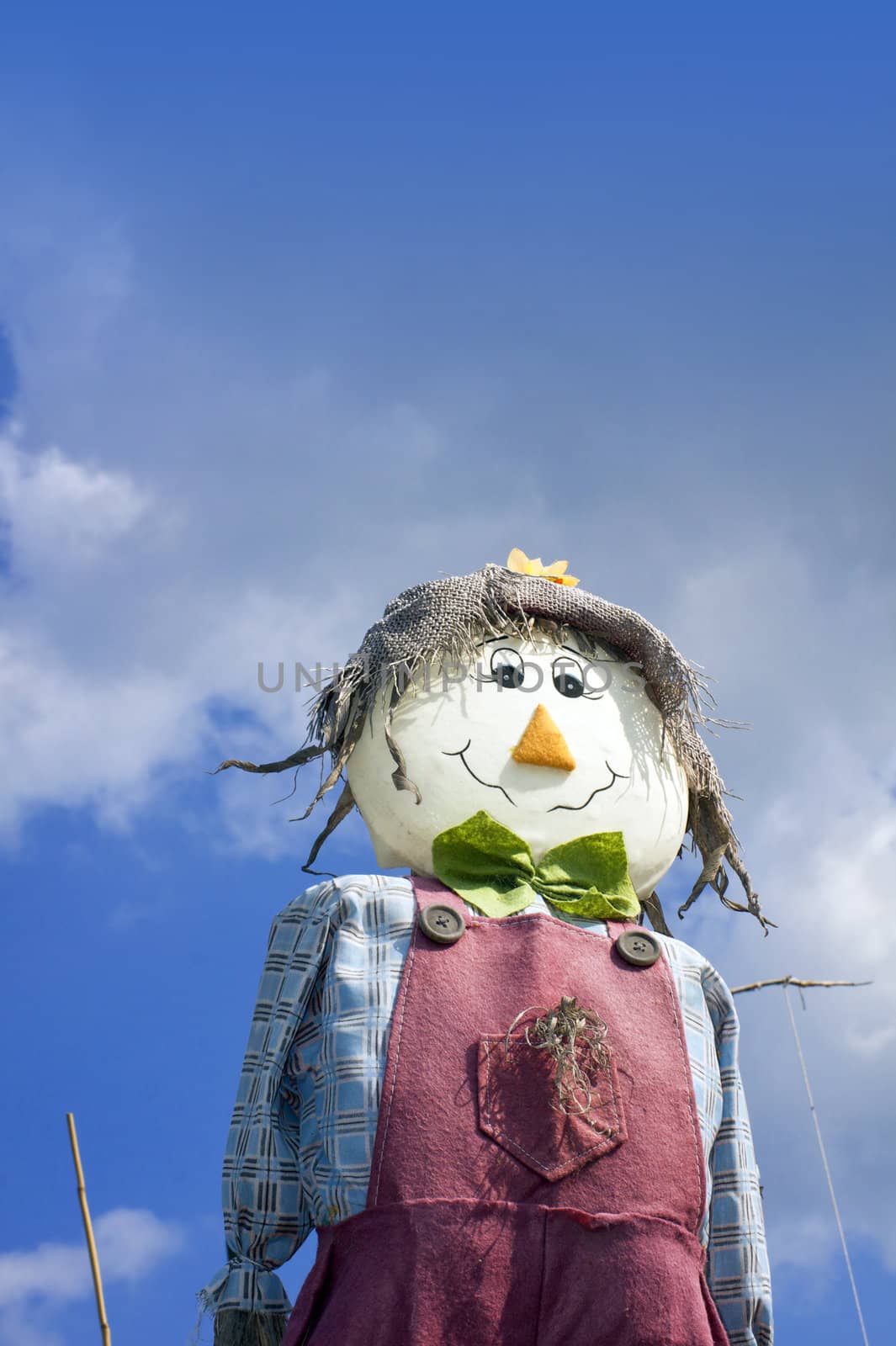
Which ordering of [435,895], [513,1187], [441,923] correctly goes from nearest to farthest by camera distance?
1. [513,1187]
2. [441,923]
3. [435,895]

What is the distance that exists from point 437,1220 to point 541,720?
980 mm

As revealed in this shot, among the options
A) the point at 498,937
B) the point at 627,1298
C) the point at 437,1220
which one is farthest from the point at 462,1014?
the point at 627,1298

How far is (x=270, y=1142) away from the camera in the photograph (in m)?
2.50

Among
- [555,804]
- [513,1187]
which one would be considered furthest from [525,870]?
Answer: [513,1187]

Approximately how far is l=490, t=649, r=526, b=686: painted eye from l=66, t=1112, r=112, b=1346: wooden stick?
1159mm

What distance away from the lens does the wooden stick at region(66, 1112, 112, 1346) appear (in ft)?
7.45

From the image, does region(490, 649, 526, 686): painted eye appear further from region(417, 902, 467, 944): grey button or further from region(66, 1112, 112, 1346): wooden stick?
region(66, 1112, 112, 1346): wooden stick

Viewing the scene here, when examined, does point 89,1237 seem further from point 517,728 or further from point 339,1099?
point 517,728

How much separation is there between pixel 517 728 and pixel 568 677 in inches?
8.0

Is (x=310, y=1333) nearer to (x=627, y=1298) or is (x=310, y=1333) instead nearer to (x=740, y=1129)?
(x=627, y=1298)

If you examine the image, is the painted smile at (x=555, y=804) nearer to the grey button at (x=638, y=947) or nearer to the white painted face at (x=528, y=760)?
the white painted face at (x=528, y=760)

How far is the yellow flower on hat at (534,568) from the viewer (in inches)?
128

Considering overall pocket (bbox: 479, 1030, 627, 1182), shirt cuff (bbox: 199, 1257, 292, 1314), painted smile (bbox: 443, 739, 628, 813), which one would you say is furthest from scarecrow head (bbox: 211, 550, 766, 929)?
shirt cuff (bbox: 199, 1257, 292, 1314)

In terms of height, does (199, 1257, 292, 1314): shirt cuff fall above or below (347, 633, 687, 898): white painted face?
below
